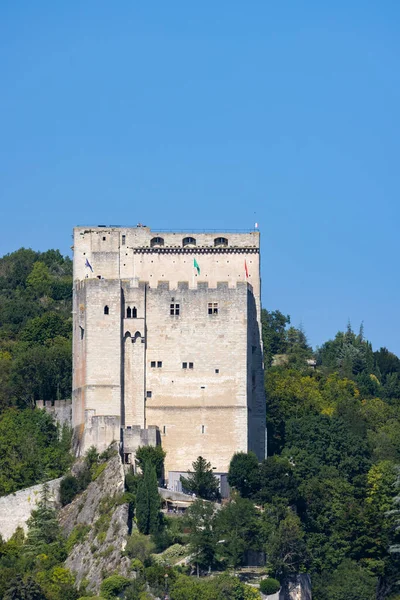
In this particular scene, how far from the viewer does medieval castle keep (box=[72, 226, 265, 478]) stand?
8612 cm

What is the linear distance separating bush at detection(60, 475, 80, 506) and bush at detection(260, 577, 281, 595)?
11780 millimetres

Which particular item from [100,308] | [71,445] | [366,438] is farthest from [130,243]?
[366,438]

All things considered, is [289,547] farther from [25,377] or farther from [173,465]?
[25,377]

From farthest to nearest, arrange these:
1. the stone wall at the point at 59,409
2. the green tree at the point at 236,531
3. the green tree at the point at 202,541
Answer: the stone wall at the point at 59,409
the green tree at the point at 236,531
the green tree at the point at 202,541

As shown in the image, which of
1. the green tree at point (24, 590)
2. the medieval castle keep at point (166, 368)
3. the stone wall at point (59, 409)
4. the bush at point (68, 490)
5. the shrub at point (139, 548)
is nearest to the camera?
the green tree at point (24, 590)

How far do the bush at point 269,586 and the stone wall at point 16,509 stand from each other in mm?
13144

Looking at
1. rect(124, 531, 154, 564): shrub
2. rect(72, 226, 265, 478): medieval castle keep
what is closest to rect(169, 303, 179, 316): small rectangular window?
rect(72, 226, 265, 478): medieval castle keep

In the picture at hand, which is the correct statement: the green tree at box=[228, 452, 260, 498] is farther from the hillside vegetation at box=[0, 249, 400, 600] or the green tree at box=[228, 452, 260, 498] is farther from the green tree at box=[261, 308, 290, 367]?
the green tree at box=[261, 308, 290, 367]

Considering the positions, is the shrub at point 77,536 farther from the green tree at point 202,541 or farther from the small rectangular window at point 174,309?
the small rectangular window at point 174,309

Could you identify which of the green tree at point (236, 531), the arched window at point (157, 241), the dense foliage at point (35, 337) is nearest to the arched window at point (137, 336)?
the arched window at point (157, 241)

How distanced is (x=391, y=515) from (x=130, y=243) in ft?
68.7

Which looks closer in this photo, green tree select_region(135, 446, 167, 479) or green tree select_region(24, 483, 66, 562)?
green tree select_region(24, 483, 66, 562)

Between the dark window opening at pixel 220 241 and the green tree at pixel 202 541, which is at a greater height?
the dark window opening at pixel 220 241

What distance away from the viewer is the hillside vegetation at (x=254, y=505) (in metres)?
77.2
